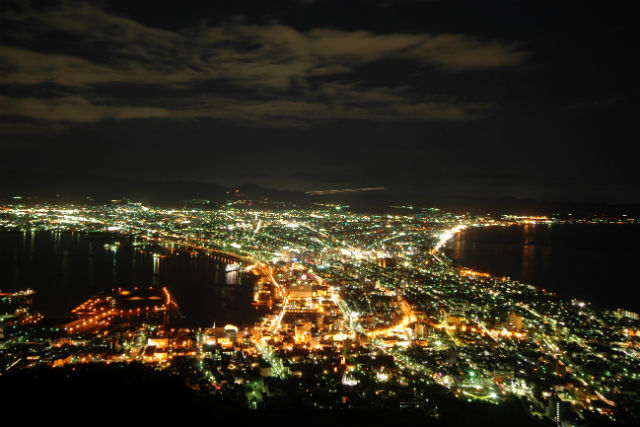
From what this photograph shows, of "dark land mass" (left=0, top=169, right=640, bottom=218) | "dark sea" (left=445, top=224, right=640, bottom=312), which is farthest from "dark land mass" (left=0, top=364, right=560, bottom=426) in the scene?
"dark land mass" (left=0, top=169, right=640, bottom=218)

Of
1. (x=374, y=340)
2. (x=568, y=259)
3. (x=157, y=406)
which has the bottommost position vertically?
(x=568, y=259)

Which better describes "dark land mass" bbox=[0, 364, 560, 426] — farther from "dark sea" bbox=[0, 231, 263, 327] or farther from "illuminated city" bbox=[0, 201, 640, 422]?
"dark sea" bbox=[0, 231, 263, 327]

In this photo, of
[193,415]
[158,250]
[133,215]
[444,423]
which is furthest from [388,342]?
[133,215]

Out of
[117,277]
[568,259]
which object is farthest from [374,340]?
[568,259]

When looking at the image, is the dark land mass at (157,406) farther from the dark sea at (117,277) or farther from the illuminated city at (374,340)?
the dark sea at (117,277)

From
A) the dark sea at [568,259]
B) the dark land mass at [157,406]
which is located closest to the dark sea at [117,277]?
the dark land mass at [157,406]

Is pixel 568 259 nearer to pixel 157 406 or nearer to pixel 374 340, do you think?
pixel 374 340

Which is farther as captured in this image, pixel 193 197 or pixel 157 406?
pixel 193 197
